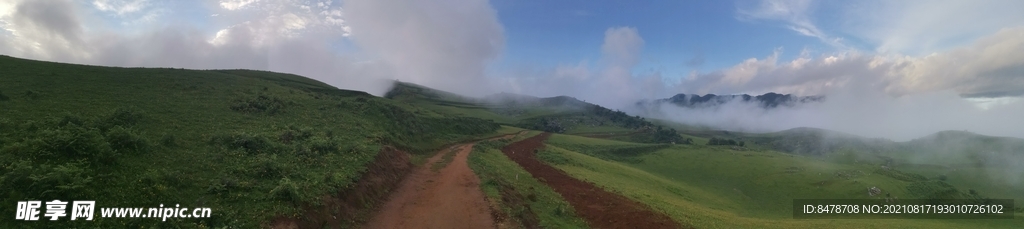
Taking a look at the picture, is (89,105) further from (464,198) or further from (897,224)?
(897,224)

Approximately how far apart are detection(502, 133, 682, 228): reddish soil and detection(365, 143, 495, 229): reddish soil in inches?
301

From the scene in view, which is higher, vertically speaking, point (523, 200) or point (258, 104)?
point (258, 104)

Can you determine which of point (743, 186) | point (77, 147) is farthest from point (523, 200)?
point (743, 186)

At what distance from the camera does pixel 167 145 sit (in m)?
23.8

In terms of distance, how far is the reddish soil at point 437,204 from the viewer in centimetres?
2327

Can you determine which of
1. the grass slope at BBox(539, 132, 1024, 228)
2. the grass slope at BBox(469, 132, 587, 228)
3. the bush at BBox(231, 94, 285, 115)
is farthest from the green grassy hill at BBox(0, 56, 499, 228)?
the grass slope at BBox(539, 132, 1024, 228)

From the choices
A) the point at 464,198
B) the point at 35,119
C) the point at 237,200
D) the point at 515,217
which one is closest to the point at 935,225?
the point at 515,217

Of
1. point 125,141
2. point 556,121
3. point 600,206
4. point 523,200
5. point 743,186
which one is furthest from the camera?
point 556,121

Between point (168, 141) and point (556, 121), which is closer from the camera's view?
point (168, 141)

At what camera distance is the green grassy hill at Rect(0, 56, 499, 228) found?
16.4 metres

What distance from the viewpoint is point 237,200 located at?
18.9m

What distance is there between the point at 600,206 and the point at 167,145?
2832cm

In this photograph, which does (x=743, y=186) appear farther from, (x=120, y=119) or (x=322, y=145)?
(x=120, y=119)

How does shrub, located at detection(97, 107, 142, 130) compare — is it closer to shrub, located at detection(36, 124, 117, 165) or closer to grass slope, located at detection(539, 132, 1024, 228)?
shrub, located at detection(36, 124, 117, 165)
